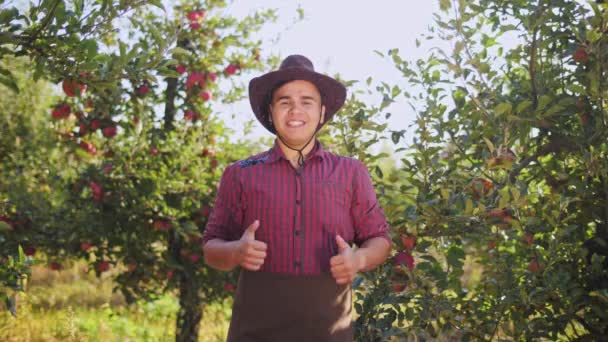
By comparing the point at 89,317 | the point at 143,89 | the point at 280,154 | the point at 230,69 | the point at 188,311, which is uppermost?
the point at 230,69

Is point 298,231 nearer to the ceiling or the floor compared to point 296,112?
nearer to the floor

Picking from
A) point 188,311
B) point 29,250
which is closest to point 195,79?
point 29,250

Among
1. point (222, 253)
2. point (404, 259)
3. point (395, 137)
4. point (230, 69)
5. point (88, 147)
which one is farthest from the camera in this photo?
point (230, 69)

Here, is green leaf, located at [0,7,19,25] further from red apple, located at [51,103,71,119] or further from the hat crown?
red apple, located at [51,103,71,119]

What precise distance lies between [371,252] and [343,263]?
0.52ft

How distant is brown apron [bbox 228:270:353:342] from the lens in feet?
5.79

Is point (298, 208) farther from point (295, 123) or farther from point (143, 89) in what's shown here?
point (143, 89)

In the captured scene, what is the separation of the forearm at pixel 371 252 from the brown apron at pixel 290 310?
11 centimetres

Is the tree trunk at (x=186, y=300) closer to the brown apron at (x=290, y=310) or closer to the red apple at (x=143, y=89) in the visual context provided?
the red apple at (x=143, y=89)

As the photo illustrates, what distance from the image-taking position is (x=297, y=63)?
2.00 meters

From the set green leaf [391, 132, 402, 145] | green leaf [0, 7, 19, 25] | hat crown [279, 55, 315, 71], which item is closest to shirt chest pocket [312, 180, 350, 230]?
hat crown [279, 55, 315, 71]

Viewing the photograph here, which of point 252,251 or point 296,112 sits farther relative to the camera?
point 296,112

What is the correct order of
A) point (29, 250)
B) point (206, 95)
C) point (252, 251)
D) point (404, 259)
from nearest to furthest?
point (252, 251)
point (404, 259)
point (29, 250)
point (206, 95)

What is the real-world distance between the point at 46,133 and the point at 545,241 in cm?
422
